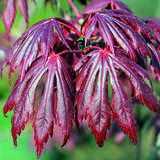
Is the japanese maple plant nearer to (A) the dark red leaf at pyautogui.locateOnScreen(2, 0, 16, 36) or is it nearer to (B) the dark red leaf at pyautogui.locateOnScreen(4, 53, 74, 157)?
(B) the dark red leaf at pyautogui.locateOnScreen(4, 53, 74, 157)

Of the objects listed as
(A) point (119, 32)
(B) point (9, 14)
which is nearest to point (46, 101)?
(A) point (119, 32)

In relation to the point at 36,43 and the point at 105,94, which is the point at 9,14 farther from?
the point at 105,94

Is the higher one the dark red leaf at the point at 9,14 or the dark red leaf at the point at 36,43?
the dark red leaf at the point at 36,43

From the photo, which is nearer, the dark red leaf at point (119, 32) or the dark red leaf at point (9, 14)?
the dark red leaf at point (119, 32)

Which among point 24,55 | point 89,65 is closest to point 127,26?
point 89,65

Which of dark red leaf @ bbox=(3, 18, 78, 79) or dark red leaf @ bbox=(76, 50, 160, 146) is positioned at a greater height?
dark red leaf @ bbox=(3, 18, 78, 79)

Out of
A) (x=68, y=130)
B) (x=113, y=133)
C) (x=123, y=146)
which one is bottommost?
(x=123, y=146)

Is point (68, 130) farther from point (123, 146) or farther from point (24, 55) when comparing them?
point (123, 146)

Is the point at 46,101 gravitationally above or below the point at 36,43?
below

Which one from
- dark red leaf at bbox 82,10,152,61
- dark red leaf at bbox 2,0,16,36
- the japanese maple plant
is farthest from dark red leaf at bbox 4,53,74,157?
dark red leaf at bbox 2,0,16,36

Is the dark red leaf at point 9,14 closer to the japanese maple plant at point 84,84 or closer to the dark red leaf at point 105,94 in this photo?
the japanese maple plant at point 84,84

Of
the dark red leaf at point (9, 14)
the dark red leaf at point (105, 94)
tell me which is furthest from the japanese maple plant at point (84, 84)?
the dark red leaf at point (9, 14)
